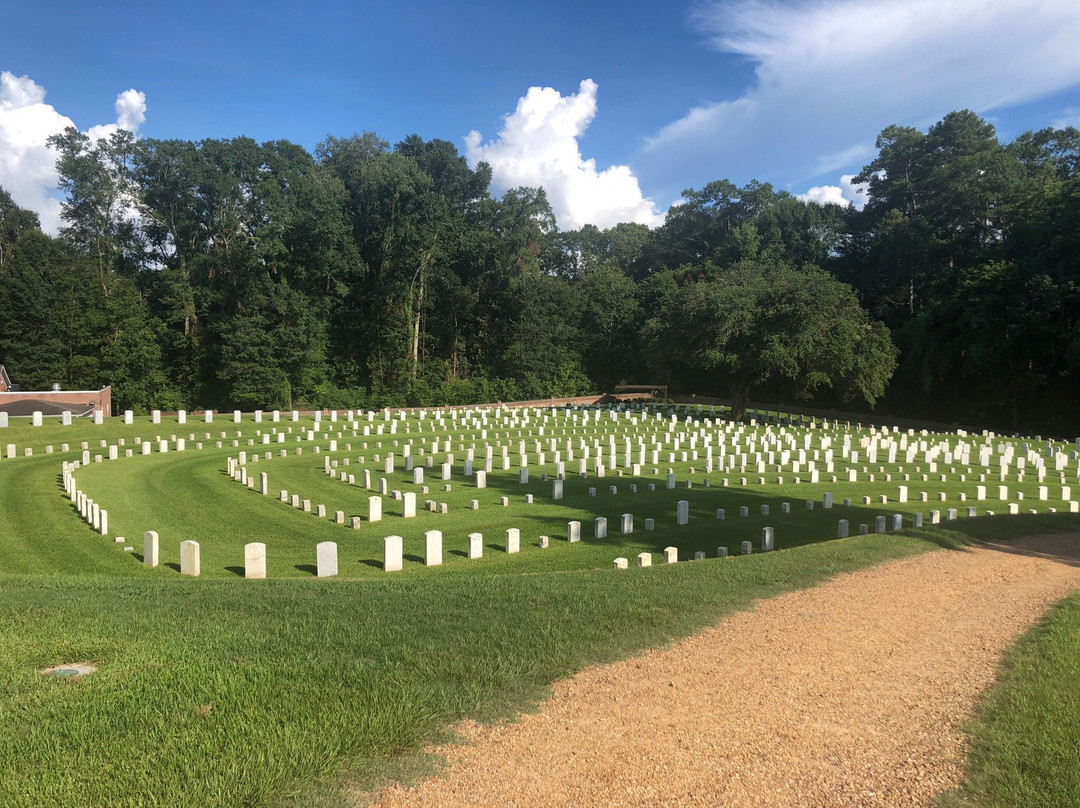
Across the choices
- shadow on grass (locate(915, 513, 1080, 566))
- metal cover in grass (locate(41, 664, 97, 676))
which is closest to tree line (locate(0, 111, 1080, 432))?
shadow on grass (locate(915, 513, 1080, 566))

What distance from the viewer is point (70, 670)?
498 cm

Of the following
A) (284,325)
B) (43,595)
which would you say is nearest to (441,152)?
(284,325)

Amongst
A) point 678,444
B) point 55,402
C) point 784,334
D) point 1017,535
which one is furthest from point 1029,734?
point 55,402

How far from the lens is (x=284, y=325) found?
46.5 metres

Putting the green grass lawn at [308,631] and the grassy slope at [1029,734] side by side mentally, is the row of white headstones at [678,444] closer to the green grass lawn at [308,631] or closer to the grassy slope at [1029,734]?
the green grass lawn at [308,631]

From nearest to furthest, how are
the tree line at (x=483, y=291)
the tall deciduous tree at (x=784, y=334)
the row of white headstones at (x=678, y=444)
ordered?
1. the row of white headstones at (x=678, y=444)
2. the tall deciduous tree at (x=784, y=334)
3. the tree line at (x=483, y=291)

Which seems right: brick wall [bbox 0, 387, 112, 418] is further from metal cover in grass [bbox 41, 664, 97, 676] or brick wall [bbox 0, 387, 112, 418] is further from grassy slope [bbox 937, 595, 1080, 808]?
grassy slope [bbox 937, 595, 1080, 808]

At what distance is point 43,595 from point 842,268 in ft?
189

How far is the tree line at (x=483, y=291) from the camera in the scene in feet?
130

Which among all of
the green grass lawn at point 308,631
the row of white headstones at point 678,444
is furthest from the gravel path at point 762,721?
the row of white headstones at point 678,444

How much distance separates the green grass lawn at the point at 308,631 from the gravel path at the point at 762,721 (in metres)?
0.35

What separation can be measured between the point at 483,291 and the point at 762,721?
180 ft

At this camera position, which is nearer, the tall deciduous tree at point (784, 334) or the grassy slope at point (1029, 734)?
the grassy slope at point (1029, 734)

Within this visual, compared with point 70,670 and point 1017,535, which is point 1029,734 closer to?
point 70,670
